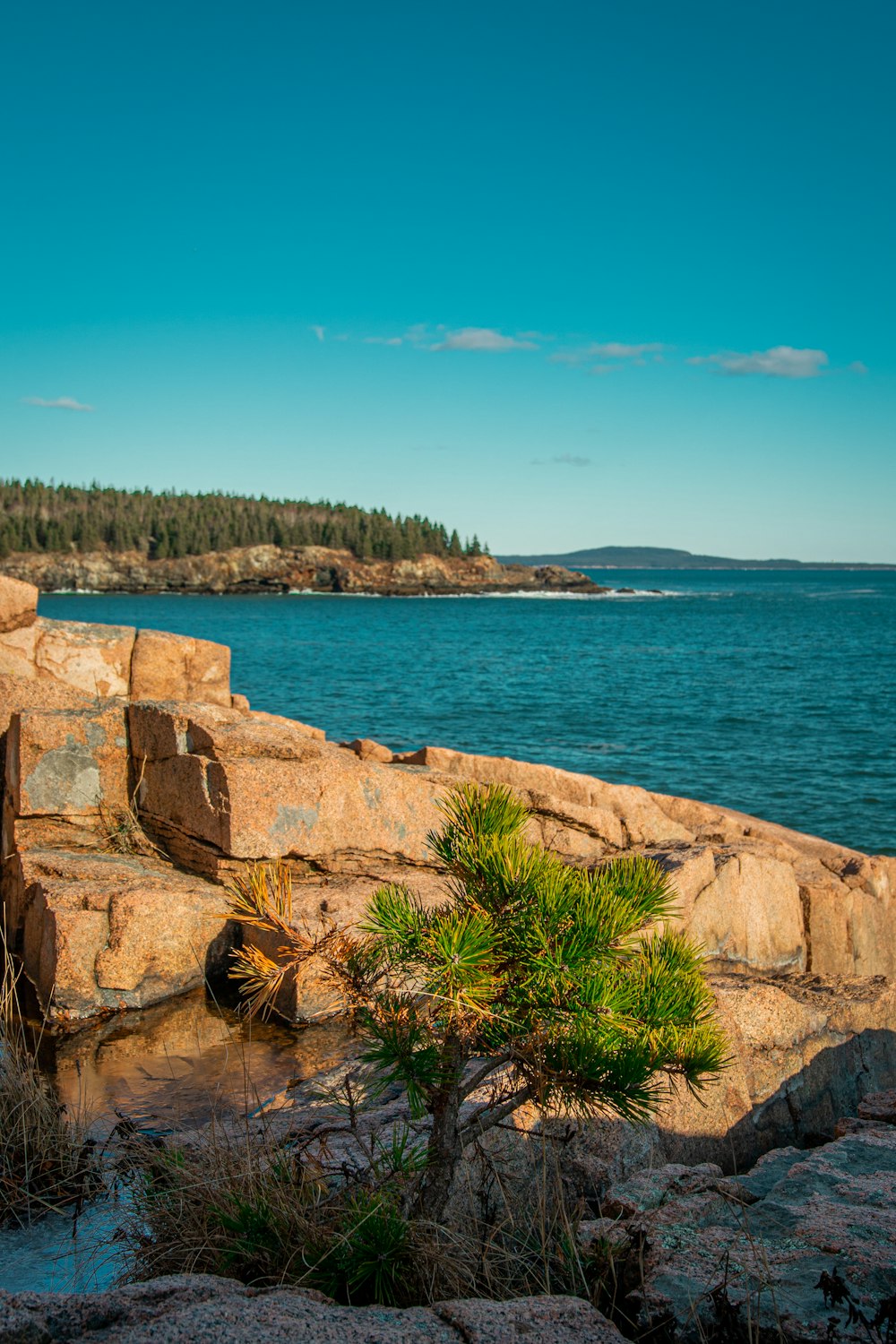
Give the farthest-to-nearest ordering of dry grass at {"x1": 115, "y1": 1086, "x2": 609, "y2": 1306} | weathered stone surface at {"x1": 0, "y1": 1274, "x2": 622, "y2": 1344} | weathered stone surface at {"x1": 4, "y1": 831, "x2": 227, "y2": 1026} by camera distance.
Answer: weathered stone surface at {"x1": 4, "y1": 831, "x2": 227, "y2": 1026}
dry grass at {"x1": 115, "y1": 1086, "x2": 609, "y2": 1306}
weathered stone surface at {"x1": 0, "y1": 1274, "x2": 622, "y2": 1344}

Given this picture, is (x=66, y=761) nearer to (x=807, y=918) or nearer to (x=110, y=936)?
(x=110, y=936)

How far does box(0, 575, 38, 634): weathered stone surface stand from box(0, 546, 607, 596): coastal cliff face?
12015cm

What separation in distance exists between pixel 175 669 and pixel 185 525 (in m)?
138

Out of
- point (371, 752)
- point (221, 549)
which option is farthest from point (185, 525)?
point (371, 752)

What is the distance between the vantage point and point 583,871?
345 centimetres

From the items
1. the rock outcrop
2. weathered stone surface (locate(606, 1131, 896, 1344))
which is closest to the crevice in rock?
weathered stone surface (locate(606, 1131, 896, 1344))

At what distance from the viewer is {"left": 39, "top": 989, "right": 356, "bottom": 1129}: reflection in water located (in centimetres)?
620

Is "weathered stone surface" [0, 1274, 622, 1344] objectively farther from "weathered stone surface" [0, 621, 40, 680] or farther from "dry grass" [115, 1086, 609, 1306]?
"weathered stone surface" [0, 621, 40, 680]

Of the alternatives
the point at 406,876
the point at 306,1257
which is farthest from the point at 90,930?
the point at 306,1257

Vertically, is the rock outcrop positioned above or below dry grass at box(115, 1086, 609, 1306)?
above

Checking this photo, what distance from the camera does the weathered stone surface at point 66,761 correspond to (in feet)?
29.8

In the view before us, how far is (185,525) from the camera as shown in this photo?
14412cm

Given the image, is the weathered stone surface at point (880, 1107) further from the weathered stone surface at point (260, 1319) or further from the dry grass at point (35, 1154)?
the dry grass at point (35, 1154)

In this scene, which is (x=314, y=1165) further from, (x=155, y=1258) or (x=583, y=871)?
(x=583, y=871)
